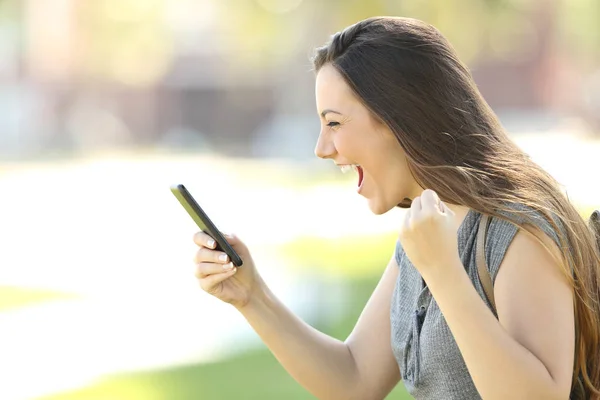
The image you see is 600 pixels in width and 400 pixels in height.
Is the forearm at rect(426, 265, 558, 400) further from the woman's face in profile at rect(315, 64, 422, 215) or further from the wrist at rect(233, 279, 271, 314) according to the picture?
the wrist at rect(233, 279, 271, 314)

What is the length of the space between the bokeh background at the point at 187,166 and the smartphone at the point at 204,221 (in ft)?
2.10

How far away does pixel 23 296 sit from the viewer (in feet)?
27.8

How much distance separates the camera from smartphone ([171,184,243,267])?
2.67 m

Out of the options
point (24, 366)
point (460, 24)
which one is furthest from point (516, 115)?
point (24, 366)

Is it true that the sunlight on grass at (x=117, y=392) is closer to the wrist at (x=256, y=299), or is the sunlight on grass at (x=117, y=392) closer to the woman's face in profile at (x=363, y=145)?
the wrist at (x=256, y=299)

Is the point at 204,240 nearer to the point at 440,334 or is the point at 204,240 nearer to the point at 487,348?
the point at 440,334

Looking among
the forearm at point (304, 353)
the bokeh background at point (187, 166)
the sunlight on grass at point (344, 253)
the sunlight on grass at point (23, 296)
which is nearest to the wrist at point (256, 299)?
the forearm at point (304, 353)

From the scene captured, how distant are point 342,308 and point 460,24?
19.6 m

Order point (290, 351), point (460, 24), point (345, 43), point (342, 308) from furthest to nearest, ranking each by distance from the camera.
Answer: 1. point (460, 24)
2. point (342, 308)
3. point (290, 351)
4. point (345, 43)

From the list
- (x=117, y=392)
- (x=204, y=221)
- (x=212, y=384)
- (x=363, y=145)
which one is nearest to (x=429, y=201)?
(x=363, y=145)

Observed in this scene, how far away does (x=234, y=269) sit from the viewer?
272cm

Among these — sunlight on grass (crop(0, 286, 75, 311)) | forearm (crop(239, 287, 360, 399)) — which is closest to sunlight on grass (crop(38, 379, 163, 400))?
sunlight on grass (crop(0, 286, 75, 311))

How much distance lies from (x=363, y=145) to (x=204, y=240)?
1.68 feet

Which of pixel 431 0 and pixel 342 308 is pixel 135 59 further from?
pixel 342 308
